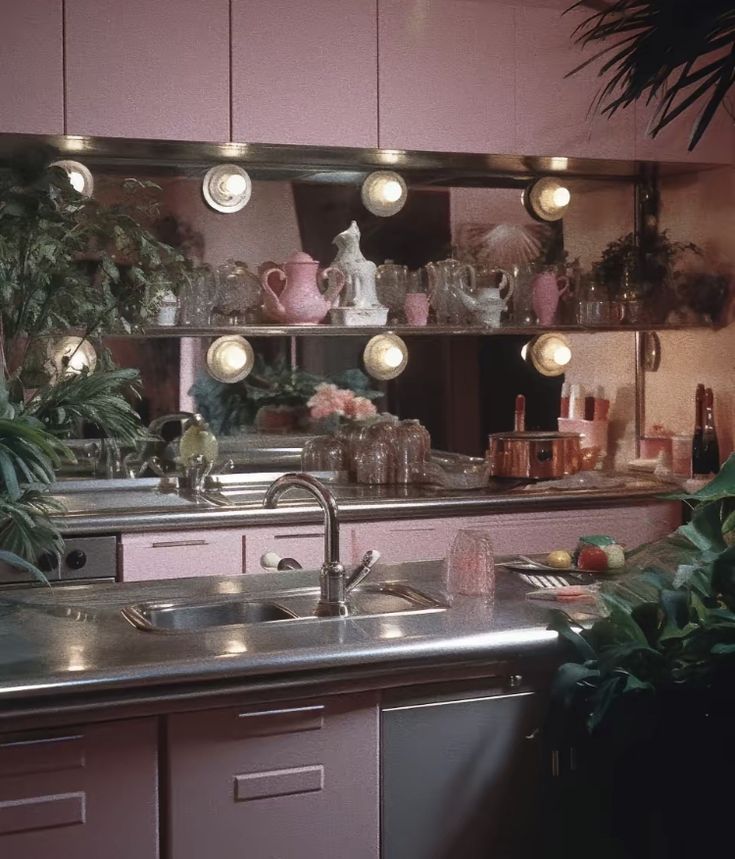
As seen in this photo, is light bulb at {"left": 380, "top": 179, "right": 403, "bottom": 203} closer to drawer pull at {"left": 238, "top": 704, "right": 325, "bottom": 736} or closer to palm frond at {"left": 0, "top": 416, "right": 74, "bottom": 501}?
palm frond at {"left": 0, "top": 416, "right": 74, "bottom": 501}

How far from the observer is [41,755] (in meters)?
2.03

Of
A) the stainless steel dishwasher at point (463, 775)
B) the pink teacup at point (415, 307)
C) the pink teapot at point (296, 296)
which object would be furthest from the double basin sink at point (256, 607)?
the pink teacup at point (415, 307)

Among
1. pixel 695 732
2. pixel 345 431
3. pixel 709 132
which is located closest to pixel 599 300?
pixel 709 132

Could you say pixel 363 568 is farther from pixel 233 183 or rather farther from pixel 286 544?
pixel 233 183

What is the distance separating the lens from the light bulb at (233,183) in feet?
15.9

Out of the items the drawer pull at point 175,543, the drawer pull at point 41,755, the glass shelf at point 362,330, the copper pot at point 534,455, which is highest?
the glass shelf at point 362,330

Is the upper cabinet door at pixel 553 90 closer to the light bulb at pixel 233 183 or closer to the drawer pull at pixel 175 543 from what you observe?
the light bulb at pixel 233 183

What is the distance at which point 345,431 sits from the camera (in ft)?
16.2

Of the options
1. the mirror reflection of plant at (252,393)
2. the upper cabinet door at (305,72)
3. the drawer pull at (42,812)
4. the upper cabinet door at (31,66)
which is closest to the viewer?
the drawer pull at (42,812)

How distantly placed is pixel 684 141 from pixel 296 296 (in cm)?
170

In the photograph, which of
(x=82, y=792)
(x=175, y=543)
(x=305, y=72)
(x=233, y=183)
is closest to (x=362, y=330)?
(x=233, y=183)

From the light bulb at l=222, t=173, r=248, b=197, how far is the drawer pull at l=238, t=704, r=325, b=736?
3.02 metres

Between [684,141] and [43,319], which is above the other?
[684,141]

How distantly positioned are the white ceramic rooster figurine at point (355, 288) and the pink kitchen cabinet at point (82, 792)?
294 cm
